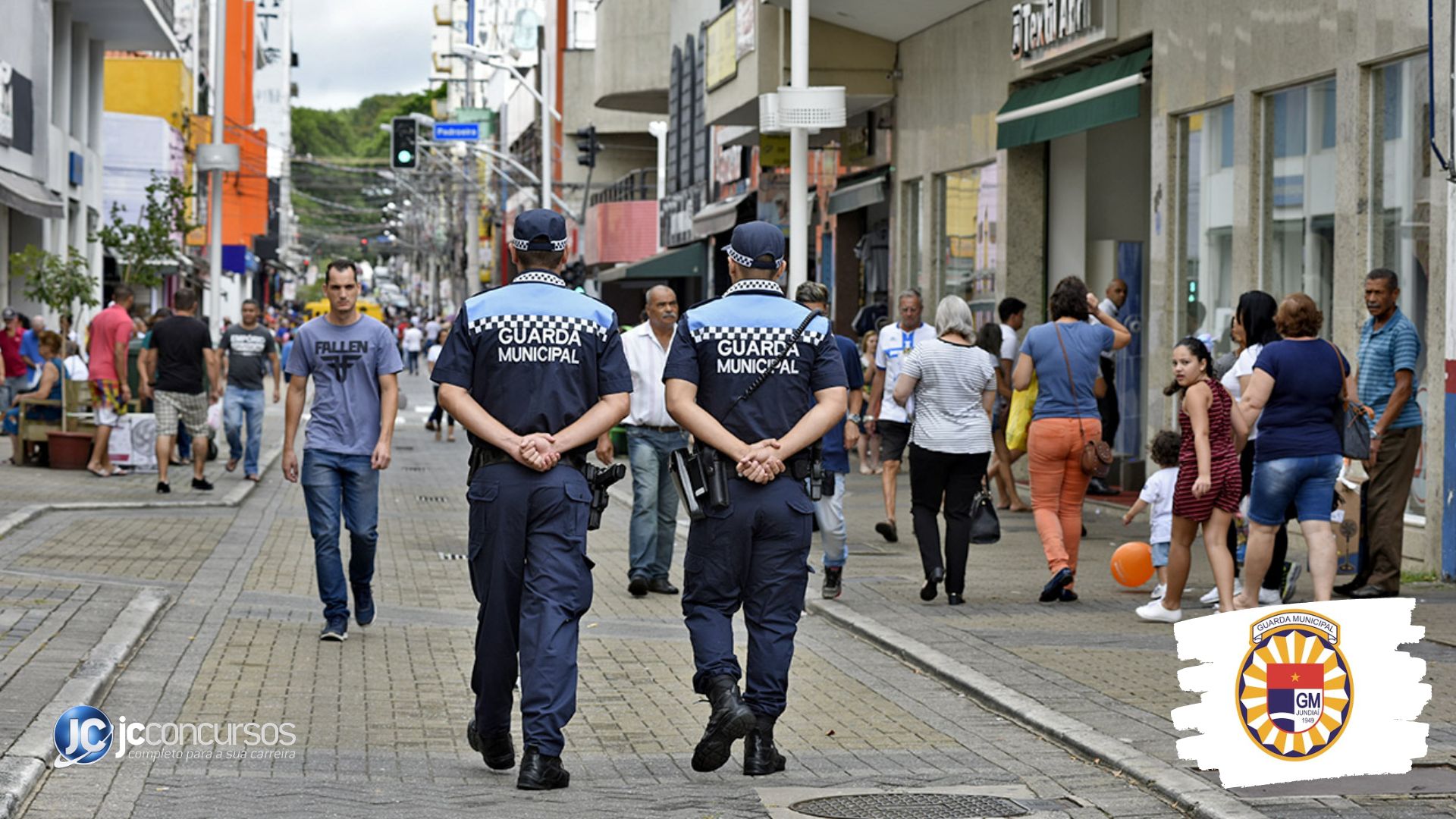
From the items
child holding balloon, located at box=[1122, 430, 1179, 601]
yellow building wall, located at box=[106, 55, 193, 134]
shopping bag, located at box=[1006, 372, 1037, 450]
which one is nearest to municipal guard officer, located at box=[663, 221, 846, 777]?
child holding balloon, located at box=[1122, 430, 1179, 601]

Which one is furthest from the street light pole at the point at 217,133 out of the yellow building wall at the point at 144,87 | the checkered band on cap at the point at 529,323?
the checkered band on cap at the point at 529,323

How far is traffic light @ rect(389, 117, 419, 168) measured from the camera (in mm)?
37250

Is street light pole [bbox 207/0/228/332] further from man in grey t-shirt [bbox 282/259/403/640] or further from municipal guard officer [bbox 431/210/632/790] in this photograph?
municipal guard officer [bbox 431/210/632/790]

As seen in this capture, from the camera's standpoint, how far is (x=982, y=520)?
11477 mm

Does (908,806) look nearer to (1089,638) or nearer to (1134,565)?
(1089,638)

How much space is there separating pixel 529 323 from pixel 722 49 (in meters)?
21.5

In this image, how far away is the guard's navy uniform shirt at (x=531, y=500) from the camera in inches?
263

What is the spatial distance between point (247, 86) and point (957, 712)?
74.9 metres

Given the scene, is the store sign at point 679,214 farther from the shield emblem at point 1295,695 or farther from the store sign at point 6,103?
the shield emblem at point 1295,695

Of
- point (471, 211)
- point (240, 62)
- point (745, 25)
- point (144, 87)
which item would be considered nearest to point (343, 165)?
point (471, 211)

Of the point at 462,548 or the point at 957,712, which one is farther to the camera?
the point at 462,548

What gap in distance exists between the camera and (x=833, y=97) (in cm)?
1906

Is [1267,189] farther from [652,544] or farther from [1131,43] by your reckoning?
[652,544]

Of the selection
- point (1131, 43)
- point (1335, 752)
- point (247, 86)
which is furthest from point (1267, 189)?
point (247, 86)
